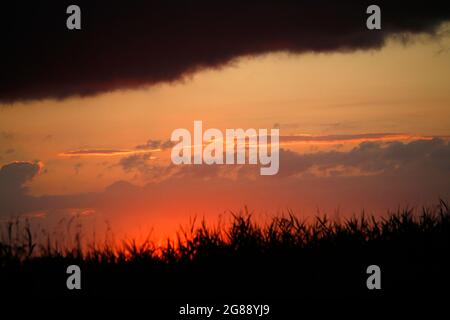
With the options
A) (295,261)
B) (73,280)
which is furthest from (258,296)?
(73,280)

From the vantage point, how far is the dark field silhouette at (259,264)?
8.38 metres

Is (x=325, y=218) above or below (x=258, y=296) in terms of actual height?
above

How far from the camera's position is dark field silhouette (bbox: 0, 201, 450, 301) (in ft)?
27.5

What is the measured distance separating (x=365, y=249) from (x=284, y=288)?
1673mm

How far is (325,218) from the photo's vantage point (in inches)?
423

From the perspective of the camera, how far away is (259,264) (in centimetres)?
908

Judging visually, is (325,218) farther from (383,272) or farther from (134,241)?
(134,241)

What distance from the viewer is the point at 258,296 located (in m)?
8.36

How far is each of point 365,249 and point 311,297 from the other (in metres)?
1.67

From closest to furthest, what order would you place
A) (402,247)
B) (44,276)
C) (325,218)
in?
(44,276) < (402,247) < (325,218)
